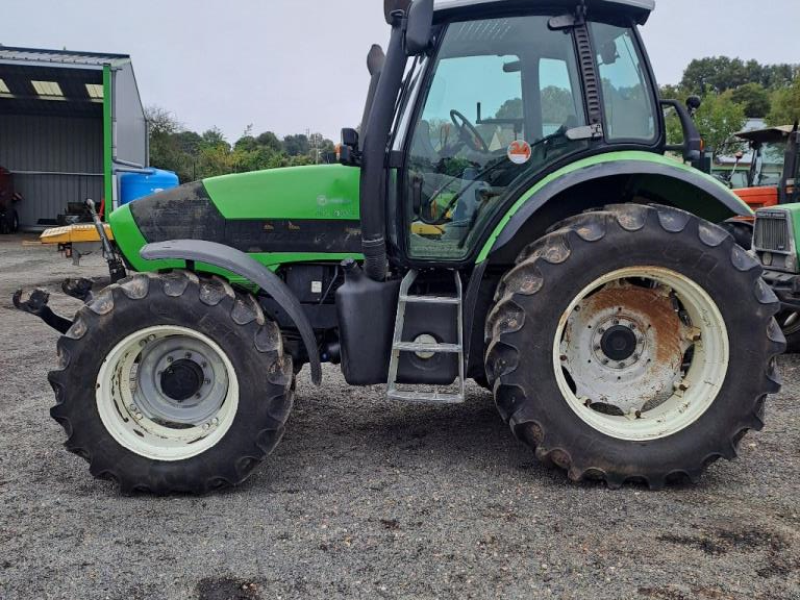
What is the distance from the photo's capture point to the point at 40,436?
4312 millimetres

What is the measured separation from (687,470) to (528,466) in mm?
791

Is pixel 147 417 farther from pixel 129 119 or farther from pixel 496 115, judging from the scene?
pixel 129 119

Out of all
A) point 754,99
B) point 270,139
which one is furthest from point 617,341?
point 754,99

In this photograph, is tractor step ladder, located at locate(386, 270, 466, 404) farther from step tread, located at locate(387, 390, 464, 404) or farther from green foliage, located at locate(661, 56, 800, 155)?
green foliage, located at locate(661, 56, 800, 155)

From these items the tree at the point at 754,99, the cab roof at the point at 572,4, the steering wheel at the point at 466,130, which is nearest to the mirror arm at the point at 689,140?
the cab roof at the point at 572,4

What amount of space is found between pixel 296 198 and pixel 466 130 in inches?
39.8

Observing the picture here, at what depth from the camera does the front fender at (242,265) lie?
3.54 meters

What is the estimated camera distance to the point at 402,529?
3100 millimetres

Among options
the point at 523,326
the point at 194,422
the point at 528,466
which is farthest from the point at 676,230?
the point at 194,422

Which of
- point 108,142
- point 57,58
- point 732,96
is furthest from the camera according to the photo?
point 732,96

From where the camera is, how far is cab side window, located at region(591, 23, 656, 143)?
12.3 ft

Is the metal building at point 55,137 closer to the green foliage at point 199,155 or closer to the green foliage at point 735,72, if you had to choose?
the green foliage at point 199,155

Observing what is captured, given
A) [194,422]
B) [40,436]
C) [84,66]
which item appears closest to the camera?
[194,422]

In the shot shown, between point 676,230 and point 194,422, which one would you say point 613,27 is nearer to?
point 676,230
